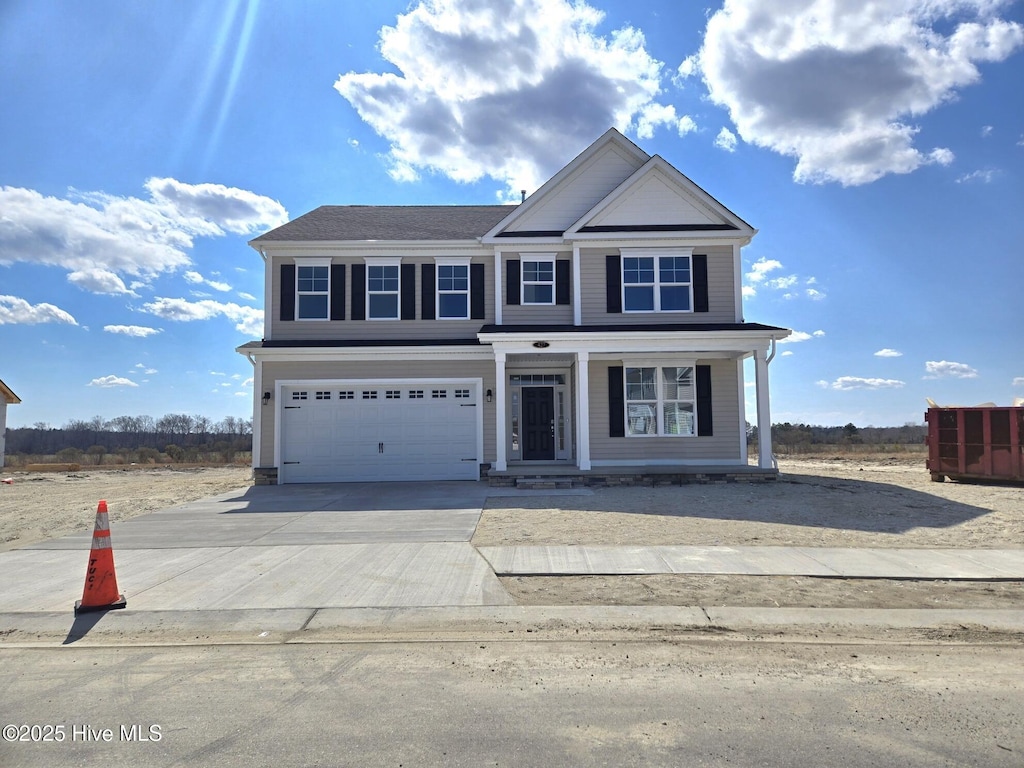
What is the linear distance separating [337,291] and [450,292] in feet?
10.0

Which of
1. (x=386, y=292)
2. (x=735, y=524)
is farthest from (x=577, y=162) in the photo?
(x=735, y=524)

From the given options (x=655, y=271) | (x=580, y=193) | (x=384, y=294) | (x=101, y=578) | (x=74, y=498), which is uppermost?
(x=580, y=193)

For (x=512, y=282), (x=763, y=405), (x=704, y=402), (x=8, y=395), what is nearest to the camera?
(x=763, y=405)

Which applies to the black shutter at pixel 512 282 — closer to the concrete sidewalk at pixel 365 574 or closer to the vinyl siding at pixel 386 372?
the vinyl siding at pixel 386 372

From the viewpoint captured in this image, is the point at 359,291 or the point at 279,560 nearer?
the point at 279,560

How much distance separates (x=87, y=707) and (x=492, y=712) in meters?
2.47

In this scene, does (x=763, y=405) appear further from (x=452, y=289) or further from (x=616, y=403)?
(x=452, y=289)

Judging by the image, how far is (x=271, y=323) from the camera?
17.0 meters

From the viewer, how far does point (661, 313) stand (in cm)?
1667

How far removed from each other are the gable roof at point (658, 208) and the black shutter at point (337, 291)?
244 inches

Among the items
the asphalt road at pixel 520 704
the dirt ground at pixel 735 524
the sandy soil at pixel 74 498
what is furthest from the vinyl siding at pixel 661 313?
the asphalt road at pixel 520 704

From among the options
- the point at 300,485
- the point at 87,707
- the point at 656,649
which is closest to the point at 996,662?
the point at 656,649

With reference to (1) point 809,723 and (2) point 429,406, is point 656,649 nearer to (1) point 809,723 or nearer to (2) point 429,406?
(1) point 809,723

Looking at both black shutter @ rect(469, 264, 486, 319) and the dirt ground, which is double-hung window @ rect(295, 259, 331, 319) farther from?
the dirt ground
